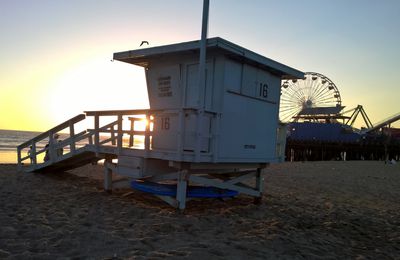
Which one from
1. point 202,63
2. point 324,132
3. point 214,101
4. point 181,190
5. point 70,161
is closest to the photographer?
point 202,63

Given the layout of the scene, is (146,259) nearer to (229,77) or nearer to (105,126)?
(229,77)

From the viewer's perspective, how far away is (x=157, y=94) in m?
8.45

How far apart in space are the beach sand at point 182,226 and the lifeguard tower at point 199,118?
0.65 meters

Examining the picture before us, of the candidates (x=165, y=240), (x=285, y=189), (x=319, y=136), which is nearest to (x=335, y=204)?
(x=285, y=189)

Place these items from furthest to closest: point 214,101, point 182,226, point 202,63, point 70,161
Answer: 1. point 70,161
2. point 214,101
3. point 202,63
4. point 182,226

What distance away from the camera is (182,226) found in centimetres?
598

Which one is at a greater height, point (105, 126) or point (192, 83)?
point (192, 83)

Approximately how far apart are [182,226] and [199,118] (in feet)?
6.32

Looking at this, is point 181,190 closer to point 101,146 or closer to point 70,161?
point 101,146

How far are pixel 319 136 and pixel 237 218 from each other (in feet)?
168

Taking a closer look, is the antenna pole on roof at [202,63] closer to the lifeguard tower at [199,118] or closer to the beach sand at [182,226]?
the lifeguard tower at [199,118]

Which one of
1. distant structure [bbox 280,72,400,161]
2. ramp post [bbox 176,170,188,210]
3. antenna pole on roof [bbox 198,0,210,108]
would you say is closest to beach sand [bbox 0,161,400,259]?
ramp post [bbox 176,170,188,210]

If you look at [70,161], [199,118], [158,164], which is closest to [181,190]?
[158,164]

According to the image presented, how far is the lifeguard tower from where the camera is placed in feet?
22.6
